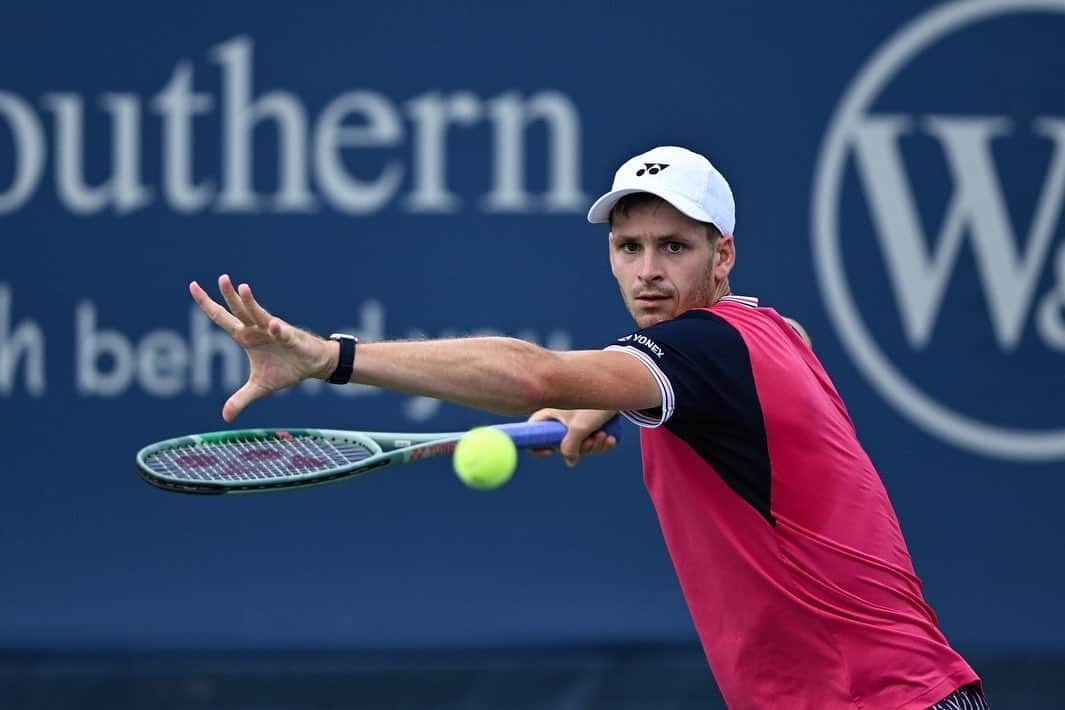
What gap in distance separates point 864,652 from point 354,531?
3.32 meters

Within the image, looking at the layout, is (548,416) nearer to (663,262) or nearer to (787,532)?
(663,262)

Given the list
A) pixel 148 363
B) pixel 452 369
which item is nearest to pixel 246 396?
pixel 452 369

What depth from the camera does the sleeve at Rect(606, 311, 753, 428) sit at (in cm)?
353

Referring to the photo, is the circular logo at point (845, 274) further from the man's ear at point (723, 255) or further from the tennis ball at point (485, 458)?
the tennis ball at point (485, 458)

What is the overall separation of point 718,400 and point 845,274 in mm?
3393

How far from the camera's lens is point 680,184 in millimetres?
3857

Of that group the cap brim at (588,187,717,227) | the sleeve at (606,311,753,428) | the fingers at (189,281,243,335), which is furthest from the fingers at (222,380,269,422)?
the cap brim at (588,187,717,227)

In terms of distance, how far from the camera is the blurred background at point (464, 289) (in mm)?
6664

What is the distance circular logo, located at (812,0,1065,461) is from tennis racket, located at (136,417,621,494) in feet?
9.00

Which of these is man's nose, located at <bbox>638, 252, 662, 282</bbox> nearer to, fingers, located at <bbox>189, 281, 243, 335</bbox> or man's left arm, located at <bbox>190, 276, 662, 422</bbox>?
man's left arm, located at <bbox>190, 276, 662, 422</bbox>

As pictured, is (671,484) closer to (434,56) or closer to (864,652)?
(864,652)

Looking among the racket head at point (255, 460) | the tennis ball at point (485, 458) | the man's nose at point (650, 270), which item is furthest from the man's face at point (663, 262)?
the racket head at point (255, 460)

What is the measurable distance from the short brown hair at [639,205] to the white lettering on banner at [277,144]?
2.82 metres

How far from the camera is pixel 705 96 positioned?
6.81 metres
